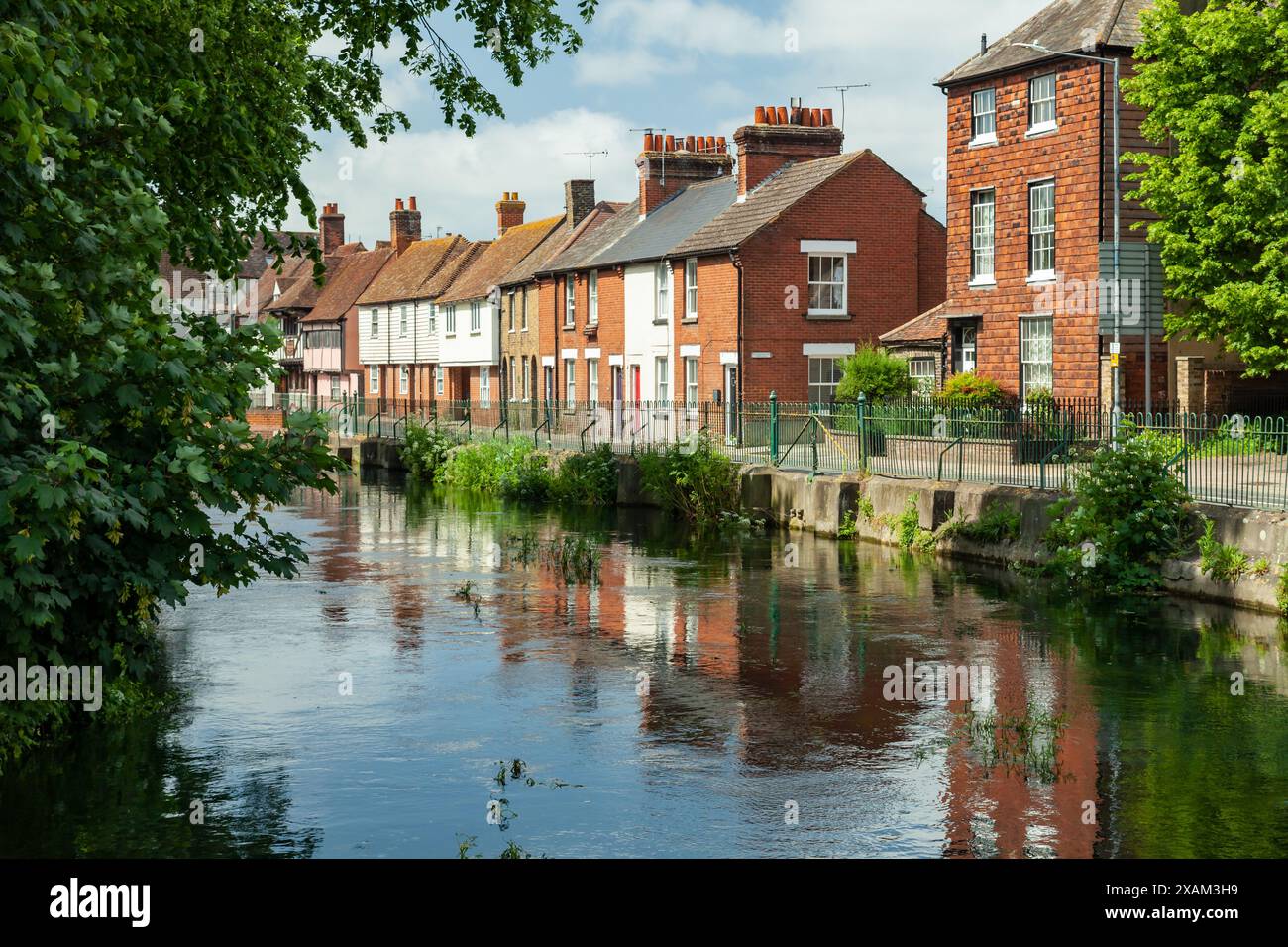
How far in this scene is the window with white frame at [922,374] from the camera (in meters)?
37.9

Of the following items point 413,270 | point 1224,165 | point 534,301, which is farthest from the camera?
point 413,270

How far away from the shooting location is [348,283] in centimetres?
8181

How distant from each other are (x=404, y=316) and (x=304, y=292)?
619 inches

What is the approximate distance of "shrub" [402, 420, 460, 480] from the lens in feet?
152

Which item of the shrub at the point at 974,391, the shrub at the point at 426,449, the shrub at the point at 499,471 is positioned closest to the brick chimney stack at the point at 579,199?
the shrub at the point at 426,449

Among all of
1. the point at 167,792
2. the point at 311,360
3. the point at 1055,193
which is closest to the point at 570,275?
the point at 1055,193

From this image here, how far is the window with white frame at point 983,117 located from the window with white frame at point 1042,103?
4.18 feet

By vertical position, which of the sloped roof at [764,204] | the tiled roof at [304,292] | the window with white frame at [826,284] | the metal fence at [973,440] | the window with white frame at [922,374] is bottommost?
the metal fence at [973,440]

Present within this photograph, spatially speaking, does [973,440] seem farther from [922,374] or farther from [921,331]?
[921,331]

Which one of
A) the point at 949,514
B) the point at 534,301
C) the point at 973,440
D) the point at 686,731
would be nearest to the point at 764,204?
the point at 534,301

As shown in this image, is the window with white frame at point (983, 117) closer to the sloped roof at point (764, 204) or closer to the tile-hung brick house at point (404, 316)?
the sloped roof at point (764, 204)

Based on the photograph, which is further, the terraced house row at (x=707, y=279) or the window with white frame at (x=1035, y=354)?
the terraced house row at (x=707, y=279)
